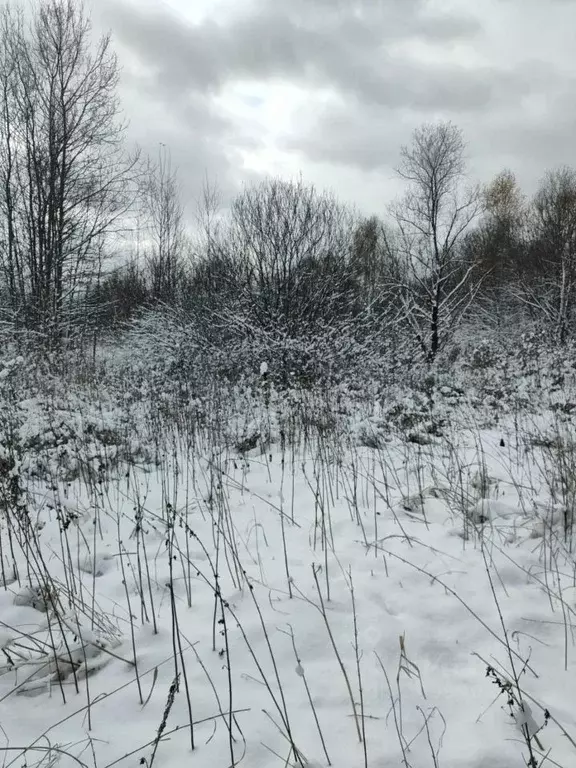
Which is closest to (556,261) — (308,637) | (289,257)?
(289,257)

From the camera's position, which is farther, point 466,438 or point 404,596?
point 466,438

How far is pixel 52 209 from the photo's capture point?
13.2 m

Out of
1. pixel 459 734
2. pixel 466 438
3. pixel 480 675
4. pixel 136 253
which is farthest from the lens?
pixel 136 253

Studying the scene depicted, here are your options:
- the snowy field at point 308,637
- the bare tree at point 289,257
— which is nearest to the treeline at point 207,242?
the bare tree at point 289,257

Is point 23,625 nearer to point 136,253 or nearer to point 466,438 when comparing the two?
point 466,438

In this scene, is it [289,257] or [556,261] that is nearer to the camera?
[289,257]

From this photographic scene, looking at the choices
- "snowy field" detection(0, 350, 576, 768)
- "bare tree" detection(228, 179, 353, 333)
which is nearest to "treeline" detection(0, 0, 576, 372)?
"bare tree" detection(228, 179, 353, 333)

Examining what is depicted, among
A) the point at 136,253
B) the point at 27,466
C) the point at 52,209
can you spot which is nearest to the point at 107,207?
the point at 52,209

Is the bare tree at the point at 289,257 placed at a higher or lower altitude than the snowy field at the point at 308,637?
higher

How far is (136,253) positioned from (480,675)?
24.5m

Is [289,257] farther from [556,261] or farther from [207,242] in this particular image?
[556,261]

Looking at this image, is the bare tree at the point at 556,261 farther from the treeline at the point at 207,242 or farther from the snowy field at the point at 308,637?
the snowy field at the point at 308,637

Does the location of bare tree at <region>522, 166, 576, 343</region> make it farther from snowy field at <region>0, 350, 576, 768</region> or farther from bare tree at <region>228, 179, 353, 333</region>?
snowy field at <region>0, 350, 576, 768</region>

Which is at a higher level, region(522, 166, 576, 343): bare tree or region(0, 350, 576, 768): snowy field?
region(522, 166, 576, 343): bare tree
